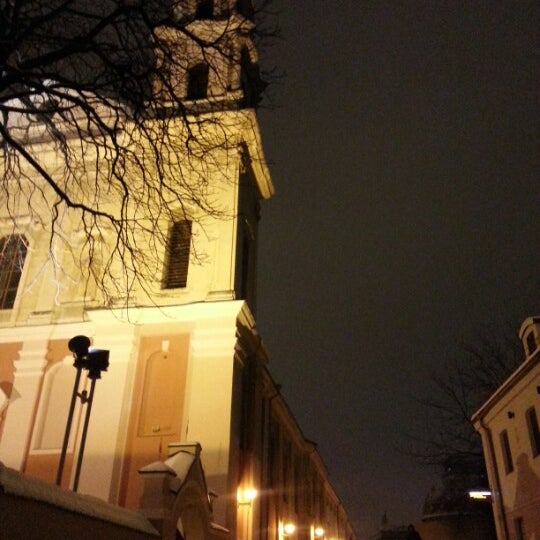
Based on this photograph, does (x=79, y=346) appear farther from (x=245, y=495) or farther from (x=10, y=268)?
(x=10, y=268)

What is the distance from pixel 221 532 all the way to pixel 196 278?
24.6 feet

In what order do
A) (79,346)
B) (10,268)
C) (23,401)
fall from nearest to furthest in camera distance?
1. (79,346)
2. (23,401)
3. (10,268)

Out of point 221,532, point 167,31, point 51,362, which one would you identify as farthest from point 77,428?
point 167,31

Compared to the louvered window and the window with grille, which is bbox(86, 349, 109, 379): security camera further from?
the window with grille

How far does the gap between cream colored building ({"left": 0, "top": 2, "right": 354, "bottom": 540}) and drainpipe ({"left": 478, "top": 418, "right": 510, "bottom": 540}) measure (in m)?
9.47

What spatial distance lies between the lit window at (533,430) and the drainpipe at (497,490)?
194 inches

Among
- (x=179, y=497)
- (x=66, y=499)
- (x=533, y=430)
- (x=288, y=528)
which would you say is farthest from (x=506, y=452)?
(x=66, y=499)

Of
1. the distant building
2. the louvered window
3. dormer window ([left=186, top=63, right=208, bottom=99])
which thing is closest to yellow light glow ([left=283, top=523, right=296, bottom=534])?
the distant building

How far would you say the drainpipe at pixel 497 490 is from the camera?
23.5m

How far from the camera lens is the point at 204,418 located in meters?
16.1

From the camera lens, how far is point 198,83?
22344mm

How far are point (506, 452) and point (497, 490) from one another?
1.94 metres

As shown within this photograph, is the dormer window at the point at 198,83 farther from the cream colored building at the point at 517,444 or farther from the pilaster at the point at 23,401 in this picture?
the cream colored building at the point at 517,444

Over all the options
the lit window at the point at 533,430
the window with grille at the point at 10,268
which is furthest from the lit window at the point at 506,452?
the window with grille at the point at 10,268
